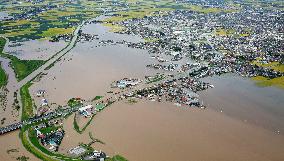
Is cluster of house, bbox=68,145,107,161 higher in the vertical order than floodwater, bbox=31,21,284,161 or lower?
higher

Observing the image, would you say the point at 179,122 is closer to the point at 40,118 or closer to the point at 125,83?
the point at 125,83

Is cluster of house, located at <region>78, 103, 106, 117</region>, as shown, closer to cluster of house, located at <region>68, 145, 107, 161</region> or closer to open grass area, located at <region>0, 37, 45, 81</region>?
cluster of house, located at <region>68, 145, 107, 161</region>

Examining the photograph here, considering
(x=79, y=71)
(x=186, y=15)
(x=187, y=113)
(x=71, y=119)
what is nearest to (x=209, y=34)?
(x=186, y=15)

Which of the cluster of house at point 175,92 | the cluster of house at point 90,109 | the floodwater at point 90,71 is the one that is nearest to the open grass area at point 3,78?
the floodwater at point 90,71

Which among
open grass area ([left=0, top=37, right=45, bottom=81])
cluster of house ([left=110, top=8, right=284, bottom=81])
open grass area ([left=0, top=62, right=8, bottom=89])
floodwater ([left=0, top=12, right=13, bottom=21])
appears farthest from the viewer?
floodwater ([left=0, top=12, right=13, bottom=21])

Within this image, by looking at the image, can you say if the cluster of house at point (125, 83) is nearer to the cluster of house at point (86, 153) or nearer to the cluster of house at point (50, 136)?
the cluster of house at point (50, 136)

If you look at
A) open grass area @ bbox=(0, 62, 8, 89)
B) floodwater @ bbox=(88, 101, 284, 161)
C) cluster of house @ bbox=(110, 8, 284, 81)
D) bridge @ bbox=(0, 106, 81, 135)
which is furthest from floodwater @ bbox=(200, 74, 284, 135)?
open grass area @ bbox=(0, 62, 8, 89)

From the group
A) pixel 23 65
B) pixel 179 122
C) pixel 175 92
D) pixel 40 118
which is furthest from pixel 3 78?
pixel 179 122

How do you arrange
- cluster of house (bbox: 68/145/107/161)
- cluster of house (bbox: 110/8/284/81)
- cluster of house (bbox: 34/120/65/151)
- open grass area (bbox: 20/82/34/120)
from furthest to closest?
1. cluster of house (bbox: 110/8/284/81)
2. open grass area (bbox: 20/82/34/120)
3. cluster of house (bbox: 34/120/65/151)
4. cluster of house (bbox: 68/145/107/161)
